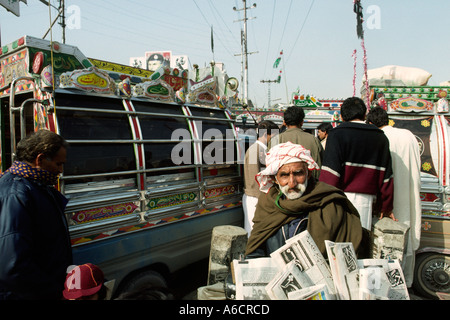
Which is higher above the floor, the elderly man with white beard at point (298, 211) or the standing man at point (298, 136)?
the standing man at point (298, 136)

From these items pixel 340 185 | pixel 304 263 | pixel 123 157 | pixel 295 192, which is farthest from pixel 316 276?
pixel 123 157

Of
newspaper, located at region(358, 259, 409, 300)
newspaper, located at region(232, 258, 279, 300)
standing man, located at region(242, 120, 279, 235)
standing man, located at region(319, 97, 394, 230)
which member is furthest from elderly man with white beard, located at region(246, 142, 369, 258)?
standing man, located at region(242, 120, 279, 235)

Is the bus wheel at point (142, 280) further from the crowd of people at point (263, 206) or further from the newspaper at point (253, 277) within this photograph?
Result: the newspaper at point (253, 277)

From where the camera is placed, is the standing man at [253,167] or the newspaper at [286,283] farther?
the standing man at [253,167]

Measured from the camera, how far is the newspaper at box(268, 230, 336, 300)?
1.45 metres

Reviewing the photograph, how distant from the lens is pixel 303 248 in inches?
61.1

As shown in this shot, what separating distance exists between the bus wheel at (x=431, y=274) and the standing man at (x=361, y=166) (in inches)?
66.0

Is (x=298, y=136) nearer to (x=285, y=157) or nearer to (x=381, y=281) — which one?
(x=285, y=157)

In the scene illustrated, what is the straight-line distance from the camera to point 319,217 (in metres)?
1.92

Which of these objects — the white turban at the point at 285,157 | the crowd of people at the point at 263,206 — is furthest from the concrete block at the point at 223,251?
the white turban at the point at 285,157

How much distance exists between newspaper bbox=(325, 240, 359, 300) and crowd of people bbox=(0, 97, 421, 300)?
34cm

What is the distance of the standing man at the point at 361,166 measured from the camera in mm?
2758

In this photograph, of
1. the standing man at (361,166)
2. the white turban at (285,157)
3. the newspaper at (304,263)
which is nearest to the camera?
the newspaper at (304,263)
